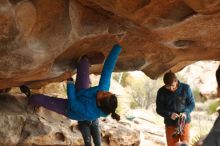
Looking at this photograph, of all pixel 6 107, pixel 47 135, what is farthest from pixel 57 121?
pixel 6 107

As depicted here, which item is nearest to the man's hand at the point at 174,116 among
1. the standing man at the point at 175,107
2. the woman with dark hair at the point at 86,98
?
the standing man at the point at 175,107

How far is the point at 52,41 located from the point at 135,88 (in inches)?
604

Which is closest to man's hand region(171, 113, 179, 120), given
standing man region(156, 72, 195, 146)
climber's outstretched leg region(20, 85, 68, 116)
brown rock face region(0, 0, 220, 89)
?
standing man region(156, 72, 195, 146)

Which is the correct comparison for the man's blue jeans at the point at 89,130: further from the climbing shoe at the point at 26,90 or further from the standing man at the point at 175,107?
the standing man at the point at 175,107

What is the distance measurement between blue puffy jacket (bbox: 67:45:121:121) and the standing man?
4.51ft

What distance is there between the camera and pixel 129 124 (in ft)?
28.8

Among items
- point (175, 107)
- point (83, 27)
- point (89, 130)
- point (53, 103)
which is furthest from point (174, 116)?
point (83, 27)

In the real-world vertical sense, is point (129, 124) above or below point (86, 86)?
below

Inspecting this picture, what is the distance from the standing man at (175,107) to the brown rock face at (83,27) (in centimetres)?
88

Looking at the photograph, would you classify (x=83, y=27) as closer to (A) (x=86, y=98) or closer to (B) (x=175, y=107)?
(A) (x=86, y=98)

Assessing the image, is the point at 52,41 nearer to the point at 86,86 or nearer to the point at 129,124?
the point at 86,86

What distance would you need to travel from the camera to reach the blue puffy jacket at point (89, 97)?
210 inches

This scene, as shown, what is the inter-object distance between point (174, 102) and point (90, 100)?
1825 mm

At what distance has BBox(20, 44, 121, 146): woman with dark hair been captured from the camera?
509 cm
